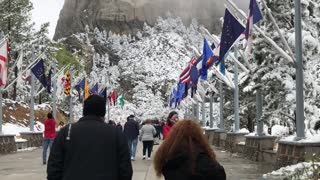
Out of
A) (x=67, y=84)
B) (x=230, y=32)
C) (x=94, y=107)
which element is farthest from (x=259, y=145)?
(x=67, y=84)

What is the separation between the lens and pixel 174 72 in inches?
6275

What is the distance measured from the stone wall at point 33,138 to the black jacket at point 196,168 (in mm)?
28033

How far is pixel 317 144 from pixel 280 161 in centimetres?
163

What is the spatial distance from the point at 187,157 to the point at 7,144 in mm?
22676

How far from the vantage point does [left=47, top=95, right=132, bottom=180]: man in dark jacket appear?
4934mm

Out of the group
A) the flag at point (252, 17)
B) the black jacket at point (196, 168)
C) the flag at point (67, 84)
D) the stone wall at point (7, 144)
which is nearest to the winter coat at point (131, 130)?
the flag at point (252, 17)

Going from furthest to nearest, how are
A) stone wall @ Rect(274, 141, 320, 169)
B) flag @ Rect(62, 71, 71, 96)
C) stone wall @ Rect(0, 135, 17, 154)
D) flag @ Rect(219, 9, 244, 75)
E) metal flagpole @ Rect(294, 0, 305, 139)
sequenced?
flag @ Rect(62, 71, 71, 96) → stone wall @ Rect(0, 135, 17, 154) → flag @ Rect(219, 9, 244, 75) → metal flagpole @ Rect(294, 0, 305, 139) → stone wall @ Rect(274, 141, 320, 169)

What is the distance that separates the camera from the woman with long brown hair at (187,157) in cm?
396

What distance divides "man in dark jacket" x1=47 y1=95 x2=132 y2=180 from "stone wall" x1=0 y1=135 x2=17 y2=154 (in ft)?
67.6

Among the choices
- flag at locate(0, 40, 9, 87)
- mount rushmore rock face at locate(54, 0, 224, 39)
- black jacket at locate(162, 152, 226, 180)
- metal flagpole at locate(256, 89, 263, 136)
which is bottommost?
black jacket at locate(162, 152, 226, 180)

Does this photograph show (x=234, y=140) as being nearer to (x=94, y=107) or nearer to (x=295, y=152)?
(x=295, y=152)

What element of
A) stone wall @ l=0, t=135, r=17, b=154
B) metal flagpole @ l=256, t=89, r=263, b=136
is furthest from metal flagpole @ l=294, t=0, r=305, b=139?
stone wall @ l=0, t=135, r=17, b=154

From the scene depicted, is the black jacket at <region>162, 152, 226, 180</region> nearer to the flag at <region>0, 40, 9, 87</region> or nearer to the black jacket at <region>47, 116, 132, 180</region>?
the black jacket at <region>47, 116, 132, 180</region>

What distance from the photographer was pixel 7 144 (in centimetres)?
2548
